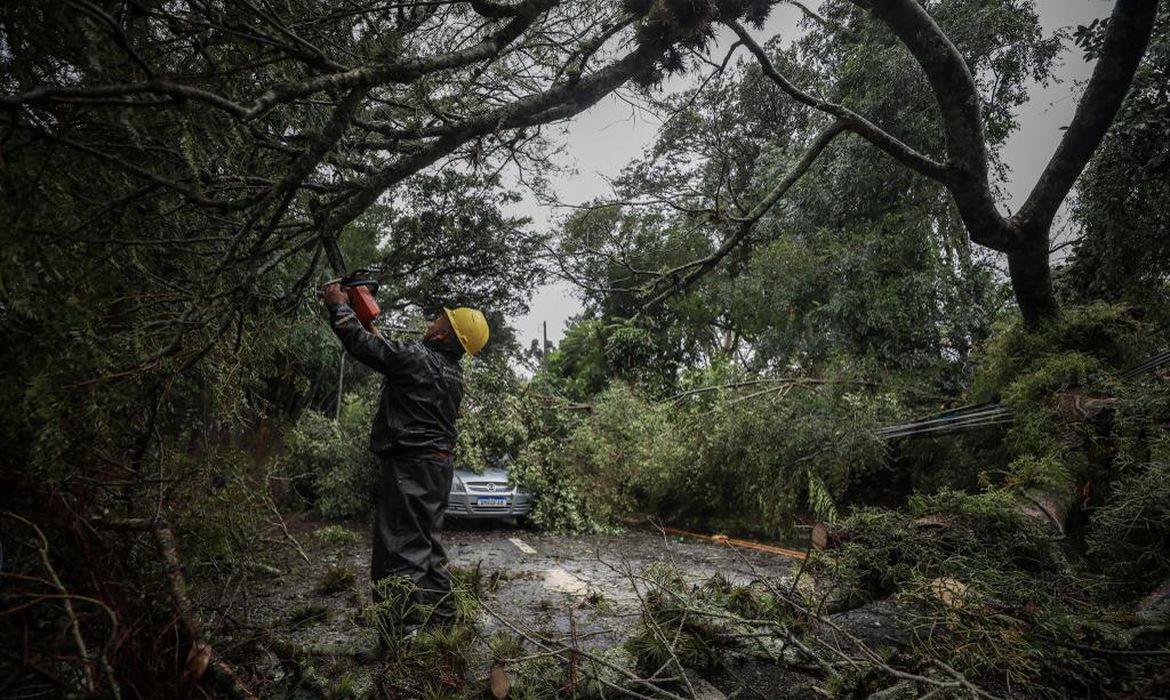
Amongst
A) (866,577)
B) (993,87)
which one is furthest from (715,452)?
(993,87)

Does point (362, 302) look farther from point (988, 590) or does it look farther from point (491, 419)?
point (491, 419)

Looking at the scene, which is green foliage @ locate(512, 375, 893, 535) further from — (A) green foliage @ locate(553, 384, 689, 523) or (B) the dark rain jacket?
(B) the dark rain jacket

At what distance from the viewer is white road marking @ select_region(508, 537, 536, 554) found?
6867 mm

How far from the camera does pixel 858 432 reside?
6359 millimetres

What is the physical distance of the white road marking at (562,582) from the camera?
4.87 metres

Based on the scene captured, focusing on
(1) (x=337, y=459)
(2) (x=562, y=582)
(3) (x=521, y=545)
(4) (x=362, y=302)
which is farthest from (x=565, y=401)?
(4) (x=362, y=302)

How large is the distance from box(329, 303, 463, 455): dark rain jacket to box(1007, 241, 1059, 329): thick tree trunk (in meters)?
5.82

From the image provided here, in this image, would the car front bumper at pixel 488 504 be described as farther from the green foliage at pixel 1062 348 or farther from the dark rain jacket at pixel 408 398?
the green foliage at pixel 1062 348

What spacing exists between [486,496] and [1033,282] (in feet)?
24.3

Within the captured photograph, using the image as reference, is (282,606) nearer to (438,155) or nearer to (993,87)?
(438,155)

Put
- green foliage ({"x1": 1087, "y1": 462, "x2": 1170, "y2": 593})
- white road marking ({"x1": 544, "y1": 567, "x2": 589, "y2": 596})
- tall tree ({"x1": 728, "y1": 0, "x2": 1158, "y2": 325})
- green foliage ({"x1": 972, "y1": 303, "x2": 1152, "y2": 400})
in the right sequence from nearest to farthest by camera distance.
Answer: green foliage ({"x1": 1087, "y1": 462, "x2": 1170, "y2": 593})
tall tree ({"x1": 728, "y1": 0, "x2": 1158, "y2": 325})
white road marking ({"x1": 544, "y1": 567, "x2": 589, "y2": 596})
green foliage ({"x1": 972, "y1": 303, "x2": 1152, "y2": 400})

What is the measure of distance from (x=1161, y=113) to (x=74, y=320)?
27.0 ft

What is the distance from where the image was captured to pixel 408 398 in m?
3.46

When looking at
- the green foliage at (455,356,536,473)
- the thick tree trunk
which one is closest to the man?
the green foliage at (455,356,536,473)
